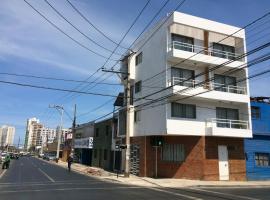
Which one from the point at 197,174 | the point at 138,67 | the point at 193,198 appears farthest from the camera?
the point at 138,67

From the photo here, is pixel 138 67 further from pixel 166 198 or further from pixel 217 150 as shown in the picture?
pixel 166 198

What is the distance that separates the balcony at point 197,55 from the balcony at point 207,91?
1.94m

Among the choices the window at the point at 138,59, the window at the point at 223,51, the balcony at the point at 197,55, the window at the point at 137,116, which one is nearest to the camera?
the balcony at the point at 197,55

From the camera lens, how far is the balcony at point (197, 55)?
95.3ft

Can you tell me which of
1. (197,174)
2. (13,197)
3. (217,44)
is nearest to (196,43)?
(217,44)

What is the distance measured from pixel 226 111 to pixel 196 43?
6861mm

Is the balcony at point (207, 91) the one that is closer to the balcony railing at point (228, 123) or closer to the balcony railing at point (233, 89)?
the balcony railing at point (233, 89)

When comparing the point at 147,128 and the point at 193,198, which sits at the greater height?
the point at 147,128

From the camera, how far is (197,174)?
2909 centimetres

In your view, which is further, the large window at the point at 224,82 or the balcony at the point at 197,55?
the large window at the point at 224,82

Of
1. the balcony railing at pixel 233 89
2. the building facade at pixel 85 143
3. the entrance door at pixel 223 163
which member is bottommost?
the entrance door at pixel 223 163

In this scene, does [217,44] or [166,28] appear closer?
[166,28]

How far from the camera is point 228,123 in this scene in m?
31.4

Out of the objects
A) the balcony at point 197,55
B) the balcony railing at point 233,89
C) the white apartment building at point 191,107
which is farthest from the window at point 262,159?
the balcony at point 197,55
